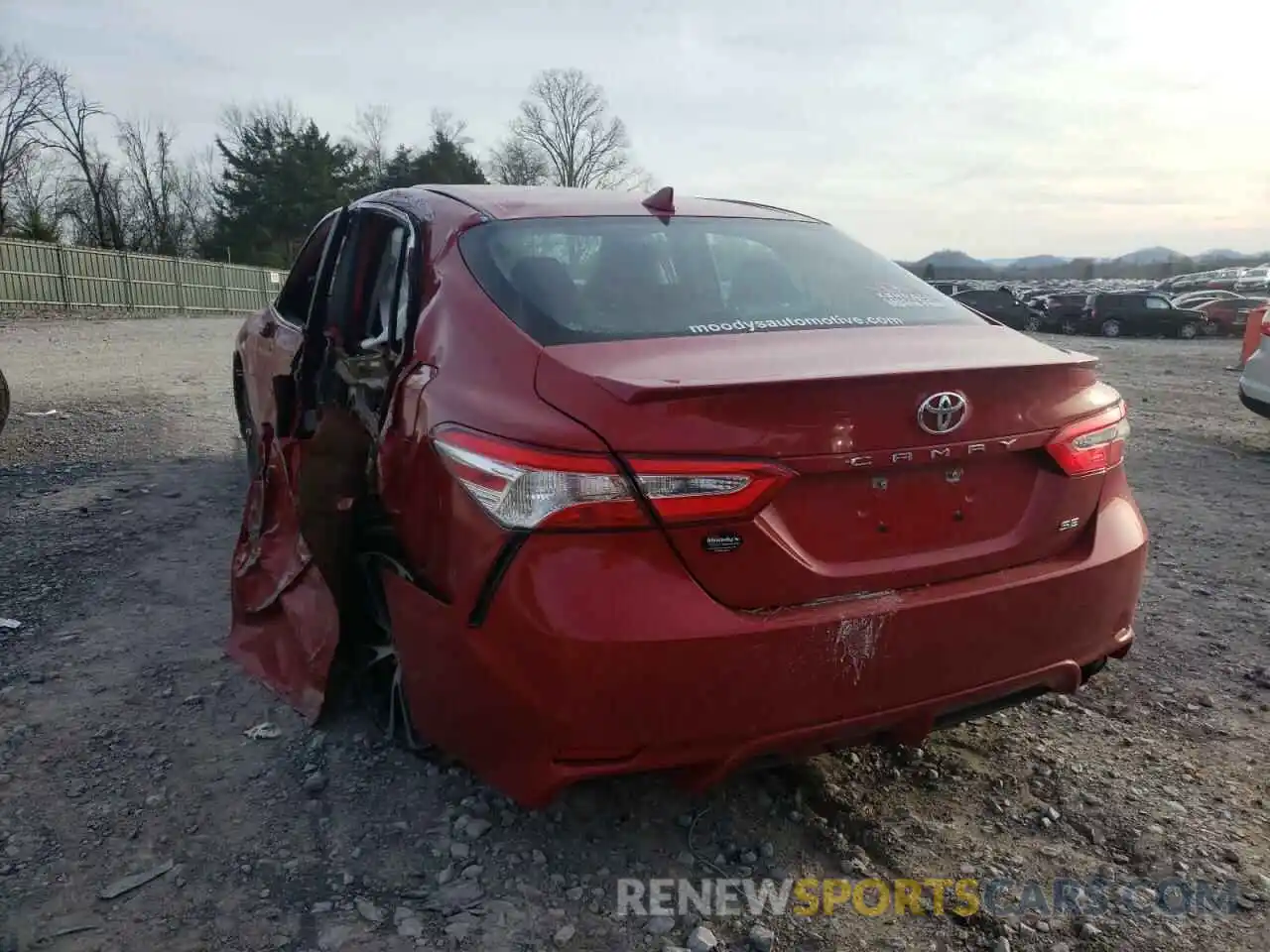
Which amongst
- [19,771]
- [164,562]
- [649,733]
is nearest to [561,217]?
[649,733]

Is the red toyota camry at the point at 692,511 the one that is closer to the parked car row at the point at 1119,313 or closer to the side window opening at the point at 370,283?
the side window opening at the point at 370,283

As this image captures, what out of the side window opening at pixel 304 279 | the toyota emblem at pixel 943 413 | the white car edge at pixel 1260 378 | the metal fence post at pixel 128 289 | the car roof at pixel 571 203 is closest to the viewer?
the toyota emblem at pixel 943 413

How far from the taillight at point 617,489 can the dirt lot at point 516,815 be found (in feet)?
3.12

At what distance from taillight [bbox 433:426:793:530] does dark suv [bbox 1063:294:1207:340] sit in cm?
3336

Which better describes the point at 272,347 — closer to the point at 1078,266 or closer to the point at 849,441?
the point at 849,441

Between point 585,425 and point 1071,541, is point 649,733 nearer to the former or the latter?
point 585,425

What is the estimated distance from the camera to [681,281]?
2.76 m

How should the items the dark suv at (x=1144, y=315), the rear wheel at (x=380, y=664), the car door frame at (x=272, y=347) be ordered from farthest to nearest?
the dark suv at (x=1144, y=315) → the car door frame at (x=272, y=347) → the rear wheel at (x=380, y=664)

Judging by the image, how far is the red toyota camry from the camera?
1992 mm

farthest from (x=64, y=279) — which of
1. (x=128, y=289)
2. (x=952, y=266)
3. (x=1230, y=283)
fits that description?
(x=952, y=266)

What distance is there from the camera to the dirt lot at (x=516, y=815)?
2.21 metres

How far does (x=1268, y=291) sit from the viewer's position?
153 ft

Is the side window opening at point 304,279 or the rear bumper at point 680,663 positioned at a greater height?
the side window opening at point 304,279

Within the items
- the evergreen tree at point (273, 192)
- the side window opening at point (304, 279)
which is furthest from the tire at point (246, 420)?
the evergreen tree at point (273, 192)
